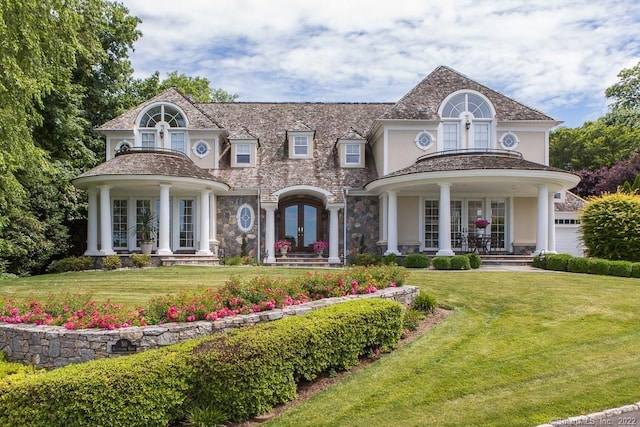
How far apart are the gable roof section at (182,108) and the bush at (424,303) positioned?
14009 mm

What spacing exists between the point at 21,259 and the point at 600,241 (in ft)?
68.8

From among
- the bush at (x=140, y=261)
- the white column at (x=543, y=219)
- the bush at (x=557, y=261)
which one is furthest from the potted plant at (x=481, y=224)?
the bush at (x=140, y=261)

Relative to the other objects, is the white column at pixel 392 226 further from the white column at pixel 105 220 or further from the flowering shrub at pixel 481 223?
the white column at pixel 105 220

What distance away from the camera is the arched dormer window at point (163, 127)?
20938 mm

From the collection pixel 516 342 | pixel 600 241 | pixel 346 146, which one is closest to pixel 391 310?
pixel 516 342

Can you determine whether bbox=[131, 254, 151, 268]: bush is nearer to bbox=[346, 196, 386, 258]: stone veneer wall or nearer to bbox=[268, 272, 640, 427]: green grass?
bbox=[346, 196, 386, 258]: stone veneer wall

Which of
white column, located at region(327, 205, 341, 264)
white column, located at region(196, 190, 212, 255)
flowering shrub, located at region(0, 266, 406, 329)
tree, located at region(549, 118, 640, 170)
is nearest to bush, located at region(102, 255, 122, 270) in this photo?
white column, located at region(196, 190, 212, 255)

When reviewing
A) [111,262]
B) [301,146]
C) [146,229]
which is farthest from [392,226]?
[111,262]

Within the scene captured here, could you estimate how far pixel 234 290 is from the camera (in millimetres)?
8211

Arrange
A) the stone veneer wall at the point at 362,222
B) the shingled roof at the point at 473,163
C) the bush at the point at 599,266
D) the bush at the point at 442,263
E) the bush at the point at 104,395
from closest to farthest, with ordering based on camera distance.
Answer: the bush at the point at 104,395 → the bush at the point at 599,266 → the bush at the point at 442,263 → the shingled roof at the point at 473,163 → the stone veneer wall at the point at 362,222

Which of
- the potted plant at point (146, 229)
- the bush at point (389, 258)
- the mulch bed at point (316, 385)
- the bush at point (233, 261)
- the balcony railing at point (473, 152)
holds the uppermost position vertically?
the balcony railing at point (473, 152)

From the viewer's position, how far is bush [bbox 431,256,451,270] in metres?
15.9

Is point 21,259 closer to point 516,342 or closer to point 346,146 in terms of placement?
point 346,146

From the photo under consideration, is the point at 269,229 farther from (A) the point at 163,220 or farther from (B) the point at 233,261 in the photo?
(A) the point at 163,220
